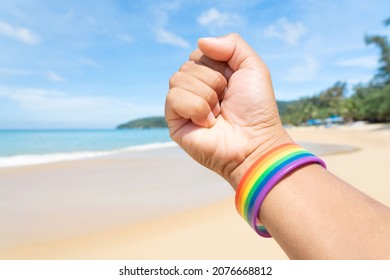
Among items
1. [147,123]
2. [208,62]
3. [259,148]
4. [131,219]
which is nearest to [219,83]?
[208,62]

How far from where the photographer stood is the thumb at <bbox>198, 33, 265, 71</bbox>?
4.45ft

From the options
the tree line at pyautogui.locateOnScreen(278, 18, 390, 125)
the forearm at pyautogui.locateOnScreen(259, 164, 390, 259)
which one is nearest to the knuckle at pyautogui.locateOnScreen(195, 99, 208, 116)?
the forearm at pyautogui.locateOnScreen(259, 164, 390, 259)

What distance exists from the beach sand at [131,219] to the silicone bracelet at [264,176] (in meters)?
1.81

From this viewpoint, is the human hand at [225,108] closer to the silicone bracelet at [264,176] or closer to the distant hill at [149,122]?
the silicone bracelet at [264,176]

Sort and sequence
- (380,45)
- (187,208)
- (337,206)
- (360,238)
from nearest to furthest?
1. (360,238)
2. (337,206)
3. (187,208)
4. (380,45)

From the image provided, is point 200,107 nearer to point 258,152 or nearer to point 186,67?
point 186,67

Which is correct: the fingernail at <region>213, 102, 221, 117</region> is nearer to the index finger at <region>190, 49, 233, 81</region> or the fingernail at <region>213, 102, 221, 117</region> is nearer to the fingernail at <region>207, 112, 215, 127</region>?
the fingernail at <region>207, 112, 215, 127</region>

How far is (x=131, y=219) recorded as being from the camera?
407cm

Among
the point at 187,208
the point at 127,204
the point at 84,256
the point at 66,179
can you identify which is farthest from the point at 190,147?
the point at 66,179

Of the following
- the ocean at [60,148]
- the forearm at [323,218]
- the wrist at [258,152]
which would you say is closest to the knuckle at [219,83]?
the wrist at [258,152]

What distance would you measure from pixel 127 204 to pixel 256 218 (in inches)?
157

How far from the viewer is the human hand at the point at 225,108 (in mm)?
1357
